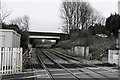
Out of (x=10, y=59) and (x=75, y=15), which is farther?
(x=75, y=15)

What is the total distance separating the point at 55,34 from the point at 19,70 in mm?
63902

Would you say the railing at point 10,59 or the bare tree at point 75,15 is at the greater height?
the bare tree at point 75,15

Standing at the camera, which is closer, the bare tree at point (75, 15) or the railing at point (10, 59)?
the railing at point (10, 59)

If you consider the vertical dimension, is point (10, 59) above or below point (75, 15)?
below

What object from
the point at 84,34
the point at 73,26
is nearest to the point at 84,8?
the point at 73,26

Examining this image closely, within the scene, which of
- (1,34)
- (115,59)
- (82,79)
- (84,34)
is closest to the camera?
(82,79)

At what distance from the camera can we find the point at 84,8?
47.4 metres

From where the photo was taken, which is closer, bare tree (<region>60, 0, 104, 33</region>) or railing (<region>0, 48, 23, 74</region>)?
railing (<region>0, 48, 23, 74</region>)

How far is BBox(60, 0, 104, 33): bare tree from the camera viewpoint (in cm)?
4762

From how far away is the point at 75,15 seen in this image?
48062 mm

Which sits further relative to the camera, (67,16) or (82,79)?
(67,16)

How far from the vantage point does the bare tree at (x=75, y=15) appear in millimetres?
47625

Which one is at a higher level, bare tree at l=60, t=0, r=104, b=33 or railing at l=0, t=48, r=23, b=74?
bare tree at l=60, t=0, r=104, b=33

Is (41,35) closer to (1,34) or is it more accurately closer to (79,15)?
(79,15)
